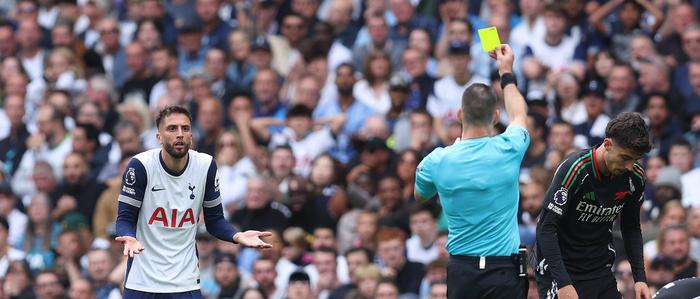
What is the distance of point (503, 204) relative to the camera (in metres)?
9.43

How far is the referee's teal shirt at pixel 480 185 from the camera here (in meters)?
9.37

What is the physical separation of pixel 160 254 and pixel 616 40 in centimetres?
814

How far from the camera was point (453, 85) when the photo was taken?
16703 mm

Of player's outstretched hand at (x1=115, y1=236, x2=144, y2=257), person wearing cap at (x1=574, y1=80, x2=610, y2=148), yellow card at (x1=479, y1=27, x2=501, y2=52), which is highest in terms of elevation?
person wearing cap at (x1=574, y1=80, x2=610, y2=148)

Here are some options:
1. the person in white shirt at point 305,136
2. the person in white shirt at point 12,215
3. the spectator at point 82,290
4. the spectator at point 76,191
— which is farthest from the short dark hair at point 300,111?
the person in white shirt at point 12,215

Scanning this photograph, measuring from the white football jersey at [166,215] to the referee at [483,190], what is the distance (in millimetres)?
1696

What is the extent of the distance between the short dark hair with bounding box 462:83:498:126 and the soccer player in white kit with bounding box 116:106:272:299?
1.76 meters

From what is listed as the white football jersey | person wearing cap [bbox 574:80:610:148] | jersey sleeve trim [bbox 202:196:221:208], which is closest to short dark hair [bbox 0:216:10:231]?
person wearing cap [bbox 574:80:610:148]

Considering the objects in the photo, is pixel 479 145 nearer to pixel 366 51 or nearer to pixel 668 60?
pixel 668 60

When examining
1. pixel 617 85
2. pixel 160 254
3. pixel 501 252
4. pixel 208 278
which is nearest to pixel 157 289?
pixel 160 254

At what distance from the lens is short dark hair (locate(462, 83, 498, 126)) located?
9.22 meters

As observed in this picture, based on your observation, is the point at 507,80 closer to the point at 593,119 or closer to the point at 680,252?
the point at 680,252

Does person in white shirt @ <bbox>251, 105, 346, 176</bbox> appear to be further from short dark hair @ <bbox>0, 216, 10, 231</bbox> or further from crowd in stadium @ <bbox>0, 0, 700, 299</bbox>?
short dark hair @ <bbox>0, 216, 10, 231</bbox>

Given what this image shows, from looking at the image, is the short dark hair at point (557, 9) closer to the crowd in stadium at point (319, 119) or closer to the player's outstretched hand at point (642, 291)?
the crowd in stadium at point (319, 119)
